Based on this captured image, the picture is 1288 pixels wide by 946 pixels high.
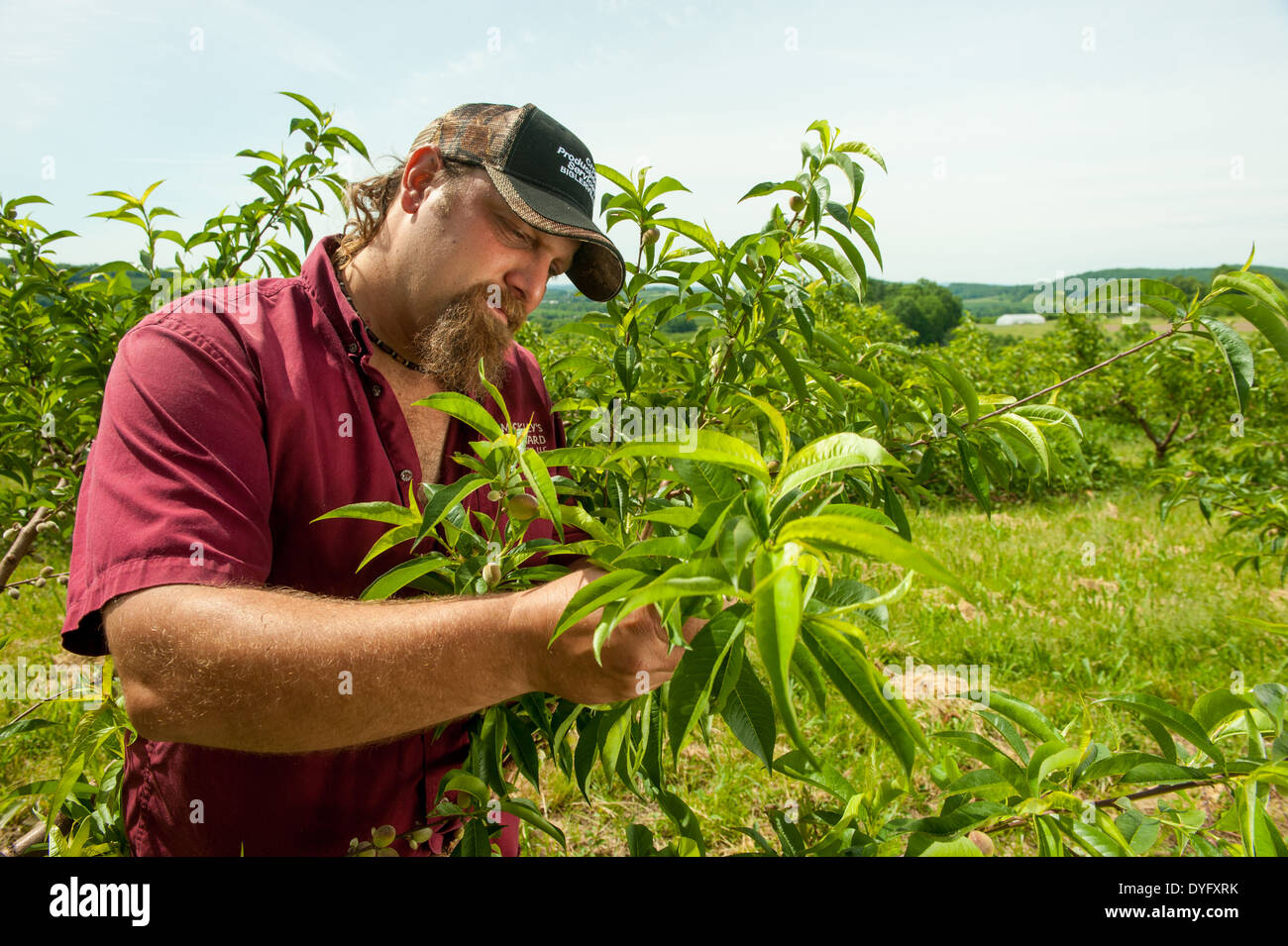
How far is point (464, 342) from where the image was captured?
4.84 ft

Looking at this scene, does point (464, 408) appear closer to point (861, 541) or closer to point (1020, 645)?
point (861, 541)

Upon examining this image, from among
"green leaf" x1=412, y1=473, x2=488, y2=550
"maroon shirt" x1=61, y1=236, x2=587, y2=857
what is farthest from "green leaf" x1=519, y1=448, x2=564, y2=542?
"maroon shirt" x1=61, y1=236, x2=587, y2=857

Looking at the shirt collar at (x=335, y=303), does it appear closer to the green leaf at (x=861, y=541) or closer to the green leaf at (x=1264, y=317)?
the green leaf at (x=861, y=541)

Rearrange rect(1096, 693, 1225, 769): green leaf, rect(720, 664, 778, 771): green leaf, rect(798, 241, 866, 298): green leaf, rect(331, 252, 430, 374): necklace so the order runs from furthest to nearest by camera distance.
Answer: rect(331, 252, 430, 374): necklace < rect(798, 241, 866, 298): green leaf < rect(1096, 693, 1225, 769): green leaf < rect(720, 664, 778, 771): green leaf

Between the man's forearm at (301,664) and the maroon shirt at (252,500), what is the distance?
9 centimetres

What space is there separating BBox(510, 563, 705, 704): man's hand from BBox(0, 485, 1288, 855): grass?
56 cm

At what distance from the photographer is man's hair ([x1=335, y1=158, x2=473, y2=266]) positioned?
162 centimetres

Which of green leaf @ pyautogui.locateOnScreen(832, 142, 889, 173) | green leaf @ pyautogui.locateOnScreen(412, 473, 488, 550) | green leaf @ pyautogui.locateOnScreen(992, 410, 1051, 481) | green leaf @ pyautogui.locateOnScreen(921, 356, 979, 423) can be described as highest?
green leaf @ pyautogui.locateOnScreen(832, 142, 889, 173)

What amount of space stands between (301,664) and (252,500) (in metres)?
0.33

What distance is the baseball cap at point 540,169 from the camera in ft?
4.94

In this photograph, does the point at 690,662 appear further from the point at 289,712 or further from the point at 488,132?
the point at 488,132

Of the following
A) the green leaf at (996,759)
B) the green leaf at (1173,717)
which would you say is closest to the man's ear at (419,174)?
the green leaf at (996,759)

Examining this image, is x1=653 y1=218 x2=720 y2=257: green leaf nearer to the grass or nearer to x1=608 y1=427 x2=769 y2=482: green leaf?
x1=608 y1=427 x2=769 y2=482: green leaf

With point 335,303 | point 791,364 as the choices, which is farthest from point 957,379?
point 335,303
